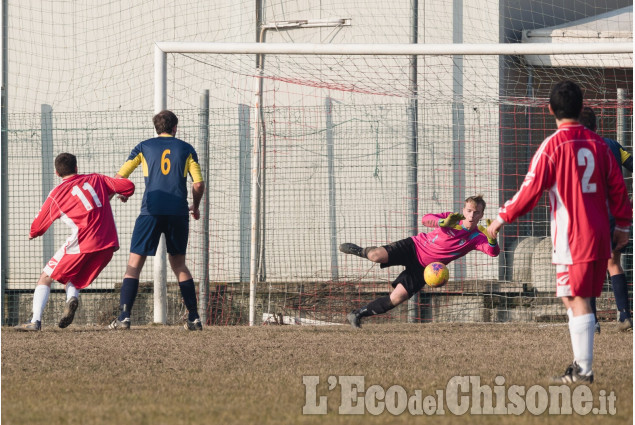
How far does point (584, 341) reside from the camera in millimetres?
5172

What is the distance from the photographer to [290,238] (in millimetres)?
11836

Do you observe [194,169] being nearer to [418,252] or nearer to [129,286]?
[129,286]

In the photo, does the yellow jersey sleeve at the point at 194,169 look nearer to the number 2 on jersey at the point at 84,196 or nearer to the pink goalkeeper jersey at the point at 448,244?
the number 2 on jersey at the point at 84,196

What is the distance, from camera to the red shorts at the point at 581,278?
520 cm

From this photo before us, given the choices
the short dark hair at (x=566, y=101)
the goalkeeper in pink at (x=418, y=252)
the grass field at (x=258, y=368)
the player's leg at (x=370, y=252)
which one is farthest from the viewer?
the player's leg at (x=370, y=252)

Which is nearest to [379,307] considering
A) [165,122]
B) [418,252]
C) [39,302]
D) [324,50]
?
[418,252]

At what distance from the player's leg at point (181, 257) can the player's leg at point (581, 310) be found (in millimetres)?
4048

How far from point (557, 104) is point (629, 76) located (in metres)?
8.32

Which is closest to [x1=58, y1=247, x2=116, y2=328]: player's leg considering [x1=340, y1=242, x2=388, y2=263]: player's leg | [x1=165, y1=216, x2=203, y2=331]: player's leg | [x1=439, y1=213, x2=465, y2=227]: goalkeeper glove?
[x1=165, y1=216, x2=203, y2=331]: player's leg

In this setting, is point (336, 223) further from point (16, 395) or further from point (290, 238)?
point (16, 395)

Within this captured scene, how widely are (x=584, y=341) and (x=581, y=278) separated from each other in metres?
0.33

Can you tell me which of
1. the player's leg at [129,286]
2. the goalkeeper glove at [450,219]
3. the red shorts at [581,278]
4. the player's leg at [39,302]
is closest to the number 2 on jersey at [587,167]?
the red shorts at [581,278]

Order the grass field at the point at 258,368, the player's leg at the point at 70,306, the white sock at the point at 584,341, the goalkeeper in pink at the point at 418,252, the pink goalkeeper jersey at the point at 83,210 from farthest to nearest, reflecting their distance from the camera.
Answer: the goalkeeper in pink at the point at 418,252 < the pink goalkeeper jersey at the point at 83,210 < the player's leg at the point at 70,306 < the white sock at the point at 584,341 < the grass field at the point at 258,368

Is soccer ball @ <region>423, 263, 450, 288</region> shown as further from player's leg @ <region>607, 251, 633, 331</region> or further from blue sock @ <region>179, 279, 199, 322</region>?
blue sock @ <region>179, 279, 199, 322</region>
